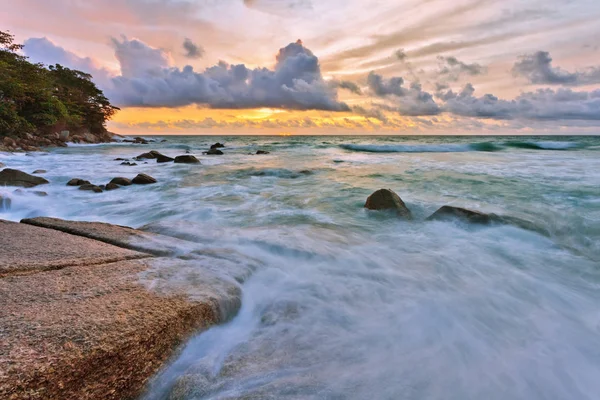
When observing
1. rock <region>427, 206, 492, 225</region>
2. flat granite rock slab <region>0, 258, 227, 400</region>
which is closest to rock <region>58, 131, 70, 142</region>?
rock <region>427, 206, 492, 225</region>

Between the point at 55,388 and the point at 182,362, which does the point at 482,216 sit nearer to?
the point at 182,362

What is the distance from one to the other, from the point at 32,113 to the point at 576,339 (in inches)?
1353

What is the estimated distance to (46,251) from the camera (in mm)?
2662

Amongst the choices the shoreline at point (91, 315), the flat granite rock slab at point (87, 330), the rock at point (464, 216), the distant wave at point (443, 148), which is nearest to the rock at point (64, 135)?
the distant wave at point (443, 148)

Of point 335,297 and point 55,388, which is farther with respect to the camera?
point 335,297

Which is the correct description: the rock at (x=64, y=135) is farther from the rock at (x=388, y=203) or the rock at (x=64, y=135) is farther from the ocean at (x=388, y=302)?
the rock at (x=388, y=203)

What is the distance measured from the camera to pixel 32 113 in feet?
84.1

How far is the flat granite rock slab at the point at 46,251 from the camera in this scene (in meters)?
2.36

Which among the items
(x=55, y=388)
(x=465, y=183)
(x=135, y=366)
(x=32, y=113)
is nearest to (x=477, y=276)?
(x=135, y=366)

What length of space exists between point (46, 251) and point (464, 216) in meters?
5.86

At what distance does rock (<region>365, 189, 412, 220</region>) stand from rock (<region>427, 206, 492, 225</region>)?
486 mm

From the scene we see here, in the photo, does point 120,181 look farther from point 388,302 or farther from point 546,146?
point 546,146

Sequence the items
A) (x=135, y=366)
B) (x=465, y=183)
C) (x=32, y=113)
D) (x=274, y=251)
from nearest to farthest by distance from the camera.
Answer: (x=135, y=366) → (x=274, y=251) → (x=465, y=183) → (x=32, y=113)

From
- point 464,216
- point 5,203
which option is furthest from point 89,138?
point 464,216
